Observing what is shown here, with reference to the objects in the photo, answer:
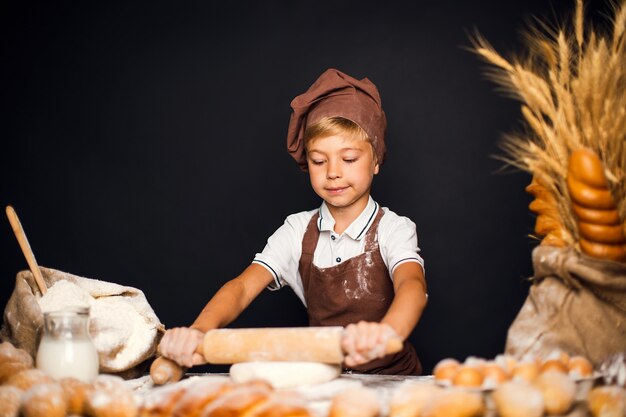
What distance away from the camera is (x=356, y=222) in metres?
2.33

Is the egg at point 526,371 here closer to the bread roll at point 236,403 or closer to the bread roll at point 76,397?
the bread roll at point 236,403

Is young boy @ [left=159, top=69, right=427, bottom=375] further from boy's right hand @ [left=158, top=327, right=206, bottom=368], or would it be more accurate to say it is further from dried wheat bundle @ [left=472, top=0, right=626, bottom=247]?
dried wheat bundle @ [left=472, top=0, right=626, bottom=247]

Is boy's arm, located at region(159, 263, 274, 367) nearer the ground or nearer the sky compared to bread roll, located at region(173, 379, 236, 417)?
nearer the sky

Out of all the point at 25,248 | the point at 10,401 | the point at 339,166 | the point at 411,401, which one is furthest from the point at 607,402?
the point at 25,248

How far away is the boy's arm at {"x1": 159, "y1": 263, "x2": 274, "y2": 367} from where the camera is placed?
1.53 meters

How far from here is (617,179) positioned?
4.41 feet

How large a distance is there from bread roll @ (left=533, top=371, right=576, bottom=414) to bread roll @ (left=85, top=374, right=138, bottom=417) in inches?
27.3

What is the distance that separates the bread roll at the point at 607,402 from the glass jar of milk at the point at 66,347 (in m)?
0.98

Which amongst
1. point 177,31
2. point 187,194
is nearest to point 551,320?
point 187,194

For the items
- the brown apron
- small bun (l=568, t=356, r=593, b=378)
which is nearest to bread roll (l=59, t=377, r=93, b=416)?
small bun (l=568, t=356, r=593, b=378)

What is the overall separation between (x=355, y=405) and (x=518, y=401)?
0.26m

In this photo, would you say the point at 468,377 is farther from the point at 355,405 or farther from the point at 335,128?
the point at 335,128

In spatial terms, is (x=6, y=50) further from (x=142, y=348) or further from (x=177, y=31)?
(x=142, y=348)

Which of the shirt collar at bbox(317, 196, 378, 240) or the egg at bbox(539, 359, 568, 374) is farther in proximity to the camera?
the shirt collar at bbox(317, 196, 378, 240)
